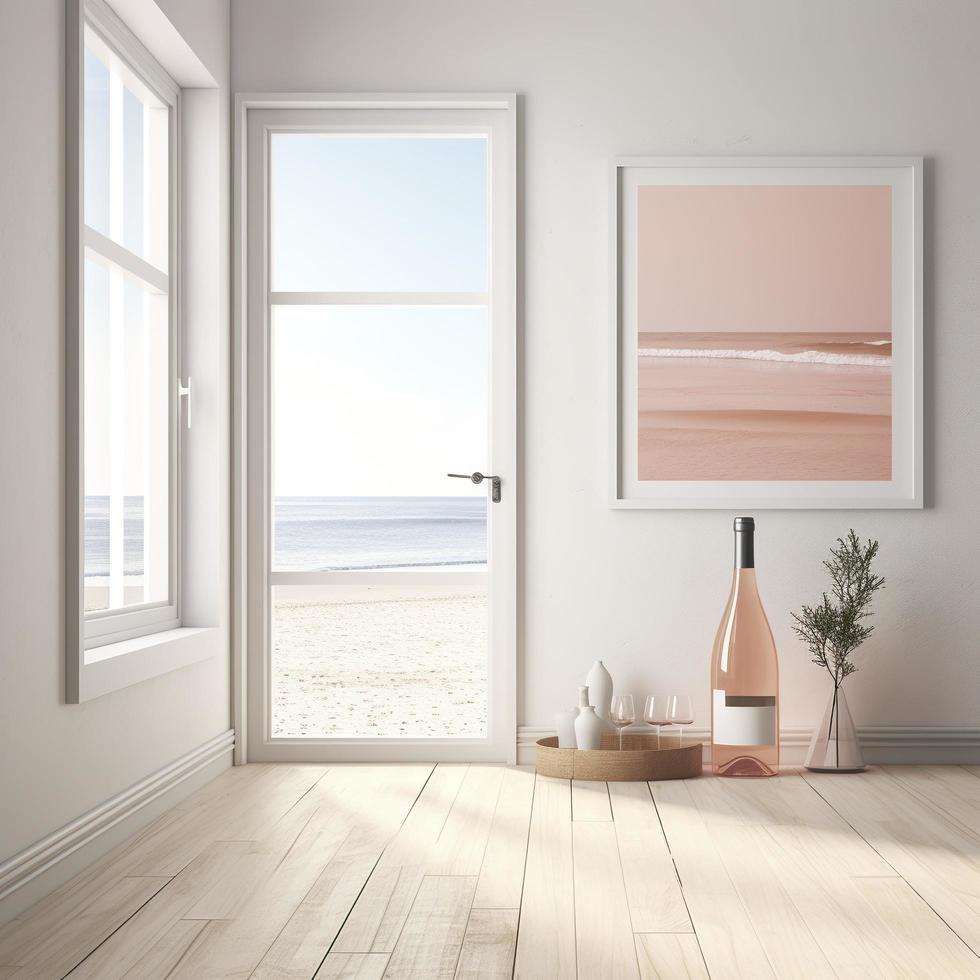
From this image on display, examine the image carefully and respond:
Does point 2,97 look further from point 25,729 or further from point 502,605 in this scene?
point 502,605

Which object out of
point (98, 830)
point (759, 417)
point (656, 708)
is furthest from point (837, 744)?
point (98, 830)

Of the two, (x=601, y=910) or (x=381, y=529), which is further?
(x=381, y=529)

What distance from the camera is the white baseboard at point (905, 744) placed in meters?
3.37

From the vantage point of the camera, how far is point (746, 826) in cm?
263

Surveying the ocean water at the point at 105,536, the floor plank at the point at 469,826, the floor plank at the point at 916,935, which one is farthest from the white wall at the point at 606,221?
the floor plank at the point at 916,935

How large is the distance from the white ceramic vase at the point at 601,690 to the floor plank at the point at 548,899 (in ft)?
1.34

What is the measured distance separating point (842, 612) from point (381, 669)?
145 centimetres

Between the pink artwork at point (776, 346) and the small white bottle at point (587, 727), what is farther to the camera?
the pink artwork at point (776, 346)

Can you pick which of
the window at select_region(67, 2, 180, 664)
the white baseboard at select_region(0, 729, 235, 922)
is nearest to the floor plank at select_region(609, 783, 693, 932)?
the white baseboard at select_region(0, 729, 235, 922)

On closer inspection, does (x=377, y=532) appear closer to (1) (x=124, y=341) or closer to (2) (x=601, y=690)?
(2) (x=601, y=690)

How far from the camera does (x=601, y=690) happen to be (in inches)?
130

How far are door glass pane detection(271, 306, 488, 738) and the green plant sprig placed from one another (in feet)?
3.35

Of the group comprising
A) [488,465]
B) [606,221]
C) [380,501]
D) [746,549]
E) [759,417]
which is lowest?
[746,549]

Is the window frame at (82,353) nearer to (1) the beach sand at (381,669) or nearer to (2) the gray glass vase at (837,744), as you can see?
(1) the beach sand at (381,669)
